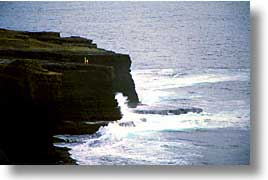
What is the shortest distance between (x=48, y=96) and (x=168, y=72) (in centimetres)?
61

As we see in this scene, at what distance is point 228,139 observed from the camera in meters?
2.35

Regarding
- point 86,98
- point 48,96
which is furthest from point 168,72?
point 48,96

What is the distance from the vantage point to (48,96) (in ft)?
7.82

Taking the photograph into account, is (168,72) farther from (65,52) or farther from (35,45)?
A: (35,45)

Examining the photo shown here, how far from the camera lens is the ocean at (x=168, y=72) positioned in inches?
92.5

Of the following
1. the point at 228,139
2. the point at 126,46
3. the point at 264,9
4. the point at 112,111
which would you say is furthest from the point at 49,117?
the point at 264,9

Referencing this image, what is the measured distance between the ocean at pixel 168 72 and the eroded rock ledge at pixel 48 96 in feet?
0.17

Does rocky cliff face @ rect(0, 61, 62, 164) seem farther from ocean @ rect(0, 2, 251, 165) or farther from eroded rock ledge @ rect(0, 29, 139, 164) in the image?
ocean @ rect(0, 2, 251, 165)

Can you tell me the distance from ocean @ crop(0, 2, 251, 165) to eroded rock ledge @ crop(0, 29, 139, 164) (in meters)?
0.05

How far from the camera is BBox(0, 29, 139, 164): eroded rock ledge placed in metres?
2.37

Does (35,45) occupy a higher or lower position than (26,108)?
higher

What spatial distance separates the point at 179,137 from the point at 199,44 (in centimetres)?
47

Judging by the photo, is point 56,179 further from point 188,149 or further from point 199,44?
point 199,44

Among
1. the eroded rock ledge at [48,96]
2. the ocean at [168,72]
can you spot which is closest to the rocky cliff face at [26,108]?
the eroded rock ledge at [48,96]
